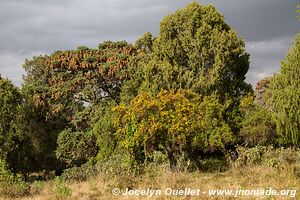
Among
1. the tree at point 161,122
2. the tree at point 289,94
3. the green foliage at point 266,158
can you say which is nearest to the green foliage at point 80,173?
the tree at point 161,122

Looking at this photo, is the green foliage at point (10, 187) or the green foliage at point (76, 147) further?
the green foliage at point (76, 147)

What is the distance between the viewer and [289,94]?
644 inches

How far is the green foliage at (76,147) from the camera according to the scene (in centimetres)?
2636

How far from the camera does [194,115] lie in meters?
17.9

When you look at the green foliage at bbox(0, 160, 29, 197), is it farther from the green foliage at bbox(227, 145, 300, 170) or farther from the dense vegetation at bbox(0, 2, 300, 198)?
the green foliage at bbox(227, 145, 300, 170)

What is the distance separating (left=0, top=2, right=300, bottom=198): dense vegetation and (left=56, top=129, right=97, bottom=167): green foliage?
68 millimetres

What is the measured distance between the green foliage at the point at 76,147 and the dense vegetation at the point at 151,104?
68 millimetres

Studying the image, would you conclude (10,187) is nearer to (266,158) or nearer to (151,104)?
(151,104)

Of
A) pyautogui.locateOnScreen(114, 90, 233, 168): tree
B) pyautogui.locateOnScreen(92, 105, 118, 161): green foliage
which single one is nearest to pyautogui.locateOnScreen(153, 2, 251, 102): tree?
pyautogui.locateOnScreen(114, 90, 233, 168): tree

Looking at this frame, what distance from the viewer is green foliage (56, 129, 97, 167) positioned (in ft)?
86.5

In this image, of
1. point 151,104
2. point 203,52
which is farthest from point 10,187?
point 203,52

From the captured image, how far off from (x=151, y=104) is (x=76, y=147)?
36.0 ft

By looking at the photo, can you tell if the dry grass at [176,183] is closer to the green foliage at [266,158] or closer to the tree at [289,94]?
the green foliage at [266,158]

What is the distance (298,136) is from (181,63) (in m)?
8.40
